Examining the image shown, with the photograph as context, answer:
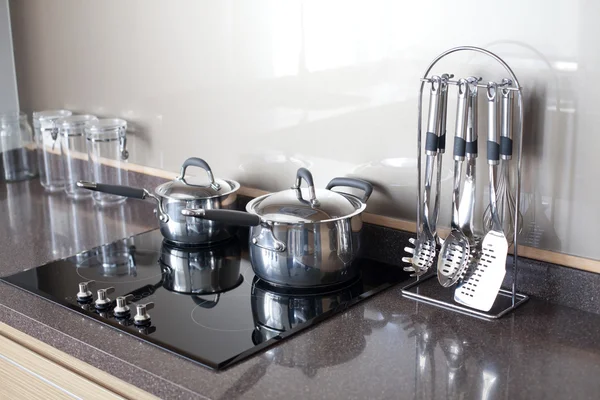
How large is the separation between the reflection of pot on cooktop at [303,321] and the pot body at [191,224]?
0.70 ft

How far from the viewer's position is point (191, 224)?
5.38ft

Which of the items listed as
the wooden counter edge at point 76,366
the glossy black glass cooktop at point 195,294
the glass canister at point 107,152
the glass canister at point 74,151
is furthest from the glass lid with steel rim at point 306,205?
the glass canister at point 74,151

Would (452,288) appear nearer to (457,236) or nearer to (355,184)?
(457,236)

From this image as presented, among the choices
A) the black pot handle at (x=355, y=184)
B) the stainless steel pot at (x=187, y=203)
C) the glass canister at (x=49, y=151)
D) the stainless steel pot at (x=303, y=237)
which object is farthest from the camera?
the glass canister at (x=49, y=151)

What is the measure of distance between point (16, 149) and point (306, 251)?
4.18ft

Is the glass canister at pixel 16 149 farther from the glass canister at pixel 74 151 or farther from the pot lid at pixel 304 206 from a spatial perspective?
the pot lid at pixel 304 206

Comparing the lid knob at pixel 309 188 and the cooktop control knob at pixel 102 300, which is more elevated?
the lid knob at pixel 309 188

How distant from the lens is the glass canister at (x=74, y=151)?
211 centimetres

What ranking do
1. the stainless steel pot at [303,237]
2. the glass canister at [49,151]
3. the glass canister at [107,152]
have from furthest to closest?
the glass canister at [49,151] < the glass canister at [107,152] < the stainless steel pot at [303,237]

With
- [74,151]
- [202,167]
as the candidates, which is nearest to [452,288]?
[202,167]

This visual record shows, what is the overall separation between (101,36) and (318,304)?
1099 millimetres

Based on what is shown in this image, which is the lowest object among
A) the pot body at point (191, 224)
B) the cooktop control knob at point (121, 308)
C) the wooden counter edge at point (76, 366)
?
the wooden counter edge at point (76, 366)

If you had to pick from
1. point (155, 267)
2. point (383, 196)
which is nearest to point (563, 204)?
point (383, 196)

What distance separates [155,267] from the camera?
1.57 meters
